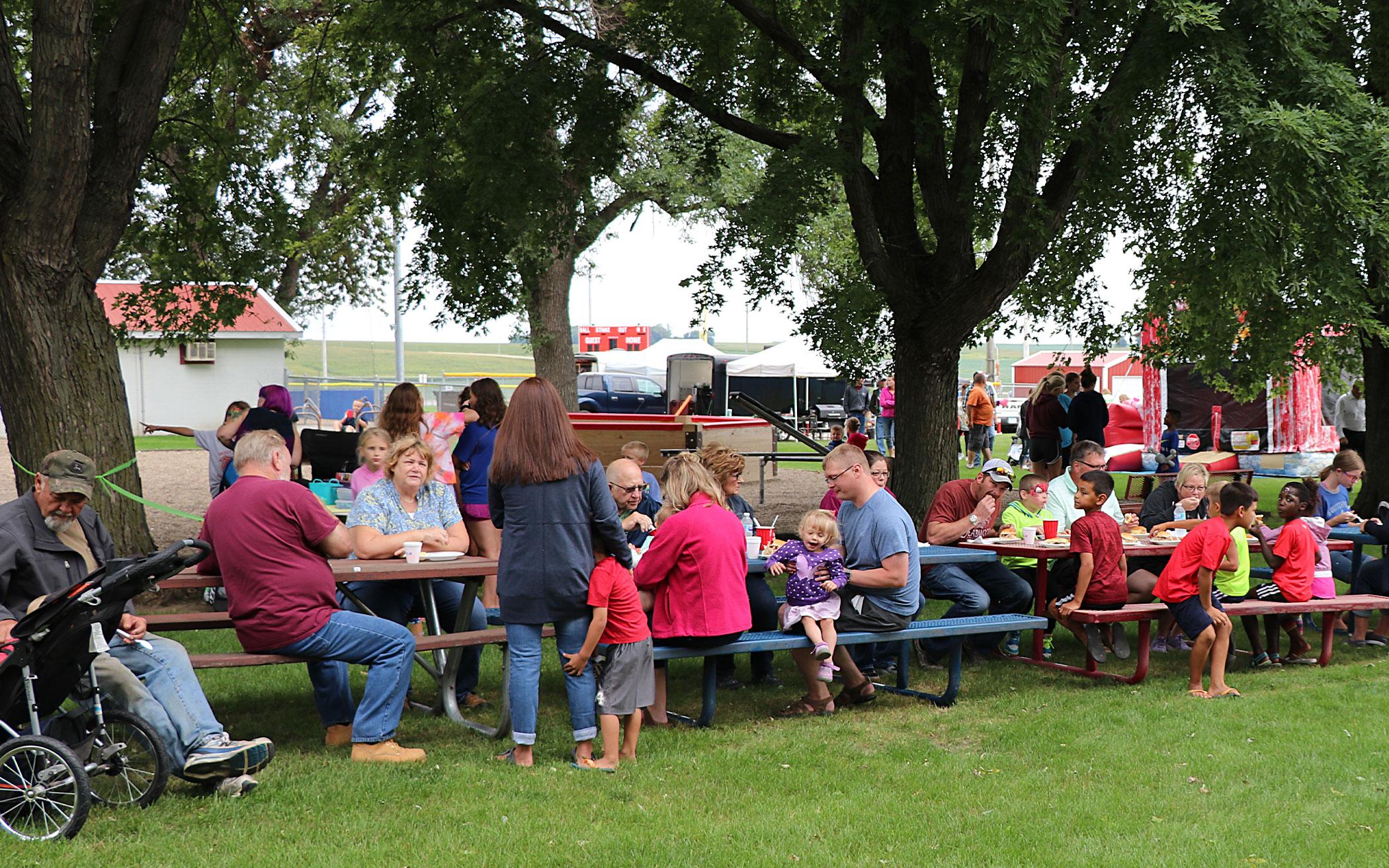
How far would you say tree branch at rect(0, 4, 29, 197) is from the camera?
8555 millimetres

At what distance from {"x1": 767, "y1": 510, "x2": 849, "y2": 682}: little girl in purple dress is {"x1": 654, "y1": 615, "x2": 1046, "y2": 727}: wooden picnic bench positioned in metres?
0.09

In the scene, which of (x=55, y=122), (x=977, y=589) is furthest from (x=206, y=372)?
(x=977, y=589)

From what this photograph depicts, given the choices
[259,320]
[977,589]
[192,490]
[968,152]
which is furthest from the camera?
[259,320]

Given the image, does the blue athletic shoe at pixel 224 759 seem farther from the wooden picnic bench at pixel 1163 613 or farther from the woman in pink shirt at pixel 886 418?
the woman in pink shirt at pixel 886 418

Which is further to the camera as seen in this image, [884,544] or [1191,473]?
[1191,473]

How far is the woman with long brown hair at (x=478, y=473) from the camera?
8.67 m

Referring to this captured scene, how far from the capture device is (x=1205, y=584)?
7277 mm

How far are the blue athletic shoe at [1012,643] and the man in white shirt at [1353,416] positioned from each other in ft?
35.1

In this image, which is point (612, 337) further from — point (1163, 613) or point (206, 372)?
point (1163, 613)

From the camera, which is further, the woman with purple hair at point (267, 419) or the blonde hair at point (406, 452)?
the woman with purple hair at point (267, 419)

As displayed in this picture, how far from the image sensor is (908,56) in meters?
10.9

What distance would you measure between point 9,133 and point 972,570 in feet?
23.2

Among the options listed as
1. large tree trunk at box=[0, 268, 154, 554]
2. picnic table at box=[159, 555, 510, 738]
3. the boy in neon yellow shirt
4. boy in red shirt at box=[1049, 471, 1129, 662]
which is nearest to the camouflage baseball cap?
picnic table at box=[159, 555, 510, 738]

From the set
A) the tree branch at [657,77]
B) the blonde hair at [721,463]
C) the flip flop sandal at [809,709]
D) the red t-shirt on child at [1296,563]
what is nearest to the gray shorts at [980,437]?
the tree branch at [657,77]
